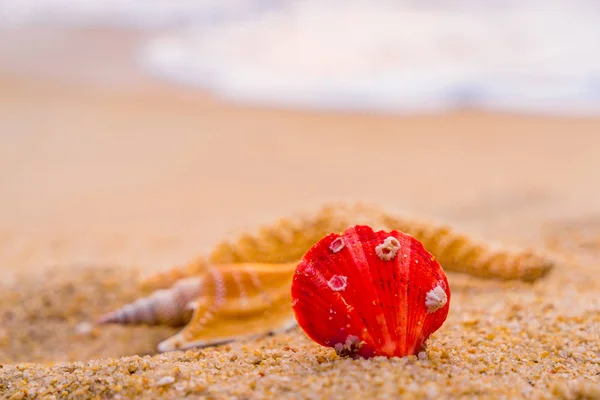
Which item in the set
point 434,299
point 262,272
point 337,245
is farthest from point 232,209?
point 434,299

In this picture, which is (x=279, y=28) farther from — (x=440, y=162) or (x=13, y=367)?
(x=13, y=367)

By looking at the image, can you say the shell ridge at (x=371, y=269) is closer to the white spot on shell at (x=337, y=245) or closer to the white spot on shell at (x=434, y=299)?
the white spot on shell at (x=337, y=245)

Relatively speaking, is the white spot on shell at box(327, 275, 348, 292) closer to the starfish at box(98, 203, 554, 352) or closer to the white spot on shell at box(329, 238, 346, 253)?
the white spot on shell at box(329, 238, 346, 253)

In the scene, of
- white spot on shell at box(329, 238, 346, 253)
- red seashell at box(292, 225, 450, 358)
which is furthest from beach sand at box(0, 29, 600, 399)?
white spot on shell at box(329, 238, 346, 253)

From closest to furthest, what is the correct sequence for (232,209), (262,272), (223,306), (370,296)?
1. (370,296)
2. (223,306)
3. (262,272)
4. (232,209)

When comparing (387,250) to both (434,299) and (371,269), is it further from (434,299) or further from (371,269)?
(434,299)

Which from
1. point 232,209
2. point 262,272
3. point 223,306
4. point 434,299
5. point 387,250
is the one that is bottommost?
point 232,209
